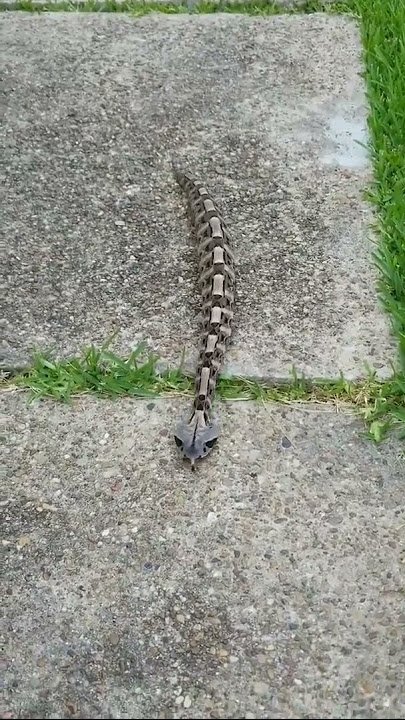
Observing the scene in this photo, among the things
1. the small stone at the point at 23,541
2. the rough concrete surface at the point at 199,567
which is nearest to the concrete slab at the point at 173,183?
the rough concrete surface at the point at 199,567

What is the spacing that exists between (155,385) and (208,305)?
54cm

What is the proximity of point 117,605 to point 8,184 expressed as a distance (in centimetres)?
309

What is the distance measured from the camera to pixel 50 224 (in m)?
5.74

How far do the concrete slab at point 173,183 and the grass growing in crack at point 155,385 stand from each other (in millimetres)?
96

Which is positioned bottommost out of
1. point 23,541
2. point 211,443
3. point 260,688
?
point 23,541

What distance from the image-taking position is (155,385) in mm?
4816

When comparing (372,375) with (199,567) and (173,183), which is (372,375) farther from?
(173,183)

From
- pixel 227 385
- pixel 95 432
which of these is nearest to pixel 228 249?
pixel 227 385

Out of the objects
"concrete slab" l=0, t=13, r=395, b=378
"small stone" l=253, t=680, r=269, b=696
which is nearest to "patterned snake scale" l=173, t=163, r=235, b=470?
"concrete slab" l=0, t=13, r=395, b=378

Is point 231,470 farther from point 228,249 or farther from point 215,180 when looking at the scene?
point 215,180

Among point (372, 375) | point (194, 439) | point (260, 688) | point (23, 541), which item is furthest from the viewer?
point (372, 375)

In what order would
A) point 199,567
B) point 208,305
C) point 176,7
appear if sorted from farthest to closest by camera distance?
point 176,7
point 208,305
point 199,567

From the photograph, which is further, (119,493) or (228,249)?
(228,249)

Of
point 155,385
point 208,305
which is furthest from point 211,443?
point 208,305
